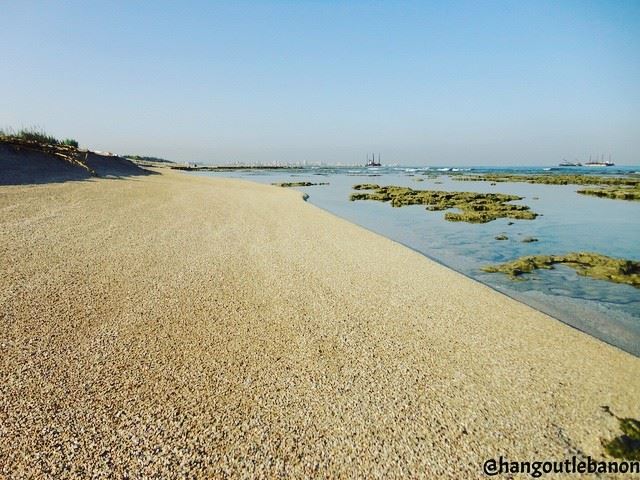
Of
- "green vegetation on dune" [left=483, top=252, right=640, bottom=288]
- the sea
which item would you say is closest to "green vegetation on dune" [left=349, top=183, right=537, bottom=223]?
the sea

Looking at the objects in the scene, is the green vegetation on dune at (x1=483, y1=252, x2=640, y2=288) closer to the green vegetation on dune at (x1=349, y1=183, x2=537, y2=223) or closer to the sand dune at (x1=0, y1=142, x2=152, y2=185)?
the green vegetation on dune at (x1=349, y1=183, x2=537, y2=223)

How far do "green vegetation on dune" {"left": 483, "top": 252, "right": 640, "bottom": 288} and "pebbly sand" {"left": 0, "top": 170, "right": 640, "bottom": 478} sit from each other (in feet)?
8.70

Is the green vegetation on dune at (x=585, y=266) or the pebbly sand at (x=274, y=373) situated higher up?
the pebbly sand at (x=274, y=373)

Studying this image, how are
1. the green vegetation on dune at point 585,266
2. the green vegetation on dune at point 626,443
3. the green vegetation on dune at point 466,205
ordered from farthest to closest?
the green vegetation on dune at point 466,205 < the green vegetation on dune at point 585,266 < the green vegetation on dune at point 626,443

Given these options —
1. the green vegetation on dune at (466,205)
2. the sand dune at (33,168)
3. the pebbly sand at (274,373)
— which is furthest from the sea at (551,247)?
the sand dune at (33,168)

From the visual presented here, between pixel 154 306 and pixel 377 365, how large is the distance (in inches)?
139

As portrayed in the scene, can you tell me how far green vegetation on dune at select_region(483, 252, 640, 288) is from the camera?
30.1 ft

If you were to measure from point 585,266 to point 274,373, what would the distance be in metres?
10.2

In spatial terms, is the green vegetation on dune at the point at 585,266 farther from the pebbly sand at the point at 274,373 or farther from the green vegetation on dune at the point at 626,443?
the green vegetation on dune at the point at 626,443

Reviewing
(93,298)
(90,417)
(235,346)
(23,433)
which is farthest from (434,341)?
(93,298)

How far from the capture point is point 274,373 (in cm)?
407

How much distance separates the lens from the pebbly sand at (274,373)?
117 inches

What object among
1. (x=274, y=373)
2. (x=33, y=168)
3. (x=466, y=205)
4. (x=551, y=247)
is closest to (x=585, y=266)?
(x=551, y=247)

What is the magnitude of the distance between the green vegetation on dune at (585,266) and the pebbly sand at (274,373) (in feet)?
8.70
